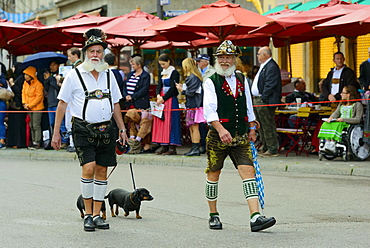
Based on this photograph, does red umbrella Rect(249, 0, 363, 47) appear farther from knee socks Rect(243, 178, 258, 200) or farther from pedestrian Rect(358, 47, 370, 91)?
knee socks Rect(243, 178, 258, 200)

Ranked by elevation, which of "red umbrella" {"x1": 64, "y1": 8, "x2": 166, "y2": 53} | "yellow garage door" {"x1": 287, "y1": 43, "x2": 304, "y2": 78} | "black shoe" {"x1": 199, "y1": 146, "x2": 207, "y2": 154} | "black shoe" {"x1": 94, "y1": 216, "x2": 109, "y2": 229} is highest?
"red umbrella" {"x1": 64, "y1": 8, "x2": 166, "y2": 53}

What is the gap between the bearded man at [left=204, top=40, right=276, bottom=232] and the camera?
743 centimetres

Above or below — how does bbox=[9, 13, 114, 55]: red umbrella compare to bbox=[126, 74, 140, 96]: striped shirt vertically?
above

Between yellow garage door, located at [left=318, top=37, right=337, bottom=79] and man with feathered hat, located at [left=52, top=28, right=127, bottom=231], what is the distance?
56.8 feet

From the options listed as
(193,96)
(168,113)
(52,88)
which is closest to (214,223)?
(193,96)

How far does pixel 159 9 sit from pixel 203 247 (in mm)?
13657

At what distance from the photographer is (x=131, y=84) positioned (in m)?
15.4

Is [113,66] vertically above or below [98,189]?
above

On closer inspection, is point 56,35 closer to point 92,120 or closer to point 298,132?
point 298,132

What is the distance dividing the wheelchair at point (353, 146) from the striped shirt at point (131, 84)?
4228mm

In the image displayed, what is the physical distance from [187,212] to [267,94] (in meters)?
5.84

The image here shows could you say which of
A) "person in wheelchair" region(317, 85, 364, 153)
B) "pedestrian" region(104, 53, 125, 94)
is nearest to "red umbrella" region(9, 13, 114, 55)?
"pedestrian" region(104, 53, 125, 94)

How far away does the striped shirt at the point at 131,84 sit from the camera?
1532 centimetres

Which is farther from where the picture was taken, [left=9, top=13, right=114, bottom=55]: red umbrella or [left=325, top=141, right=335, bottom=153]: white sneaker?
[left=9, top=13, right=114, bottom=55]: red umbrella
